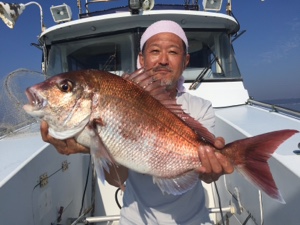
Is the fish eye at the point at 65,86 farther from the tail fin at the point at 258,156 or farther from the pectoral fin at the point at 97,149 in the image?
the tail fin at the point at 258,156

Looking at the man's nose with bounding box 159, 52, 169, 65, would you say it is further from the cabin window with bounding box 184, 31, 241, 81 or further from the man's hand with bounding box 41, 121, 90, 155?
the cabin window with bounding box 184, 31, 241, 81

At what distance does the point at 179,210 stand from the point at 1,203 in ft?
4.21

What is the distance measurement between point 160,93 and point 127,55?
13.7 ft

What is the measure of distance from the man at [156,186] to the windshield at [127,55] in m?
3.35

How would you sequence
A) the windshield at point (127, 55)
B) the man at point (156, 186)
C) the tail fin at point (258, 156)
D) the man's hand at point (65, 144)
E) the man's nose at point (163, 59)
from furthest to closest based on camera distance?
1. the windshield at point (127, 55)
2. the man's nose at point (163, 59)
3. the man at point (156, 186)
4. the man's hand at point (65, 144)
5. the tail fin at point (258, 156)

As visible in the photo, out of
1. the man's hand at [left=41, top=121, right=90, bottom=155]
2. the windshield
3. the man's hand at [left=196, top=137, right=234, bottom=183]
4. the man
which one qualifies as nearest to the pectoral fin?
the man's hand at [left=41, top=121, right=90, bottom=155]

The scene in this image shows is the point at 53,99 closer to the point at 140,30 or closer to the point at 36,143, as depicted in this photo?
the point at 36,143

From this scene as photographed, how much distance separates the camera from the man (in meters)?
2.22

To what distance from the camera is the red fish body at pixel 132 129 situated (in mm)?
1674

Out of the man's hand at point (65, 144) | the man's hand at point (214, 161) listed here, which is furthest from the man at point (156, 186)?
the man's hand at point (65, 144)

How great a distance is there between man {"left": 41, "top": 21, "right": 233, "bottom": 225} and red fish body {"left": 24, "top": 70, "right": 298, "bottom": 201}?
0.96ft

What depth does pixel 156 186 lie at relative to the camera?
2221 mm

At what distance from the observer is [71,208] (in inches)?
160

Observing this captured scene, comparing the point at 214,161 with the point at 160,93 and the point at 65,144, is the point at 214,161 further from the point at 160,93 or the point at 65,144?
the point at 65,144
